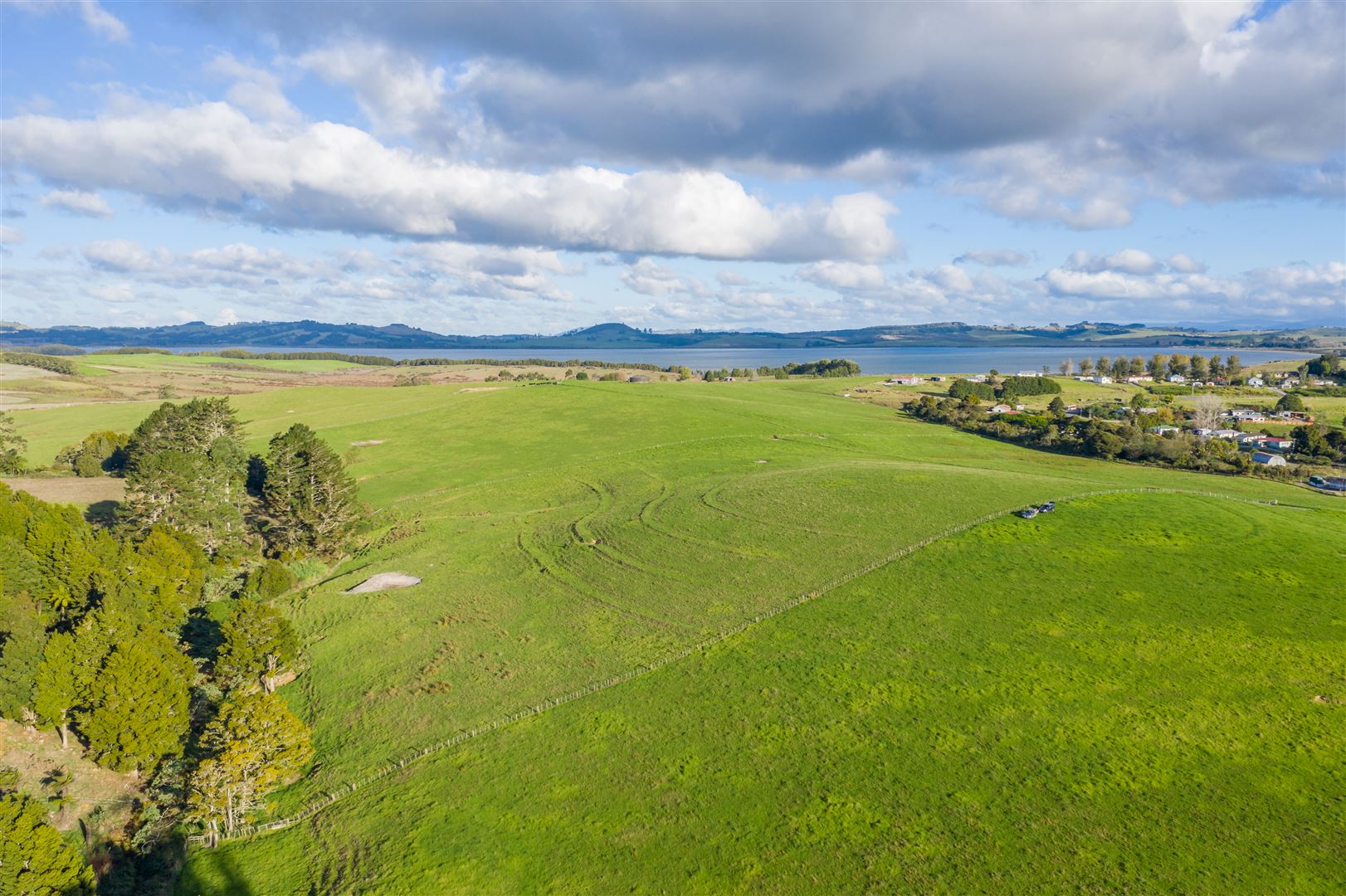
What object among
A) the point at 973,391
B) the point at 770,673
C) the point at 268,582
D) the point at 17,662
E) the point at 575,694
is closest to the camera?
the point at 17,662

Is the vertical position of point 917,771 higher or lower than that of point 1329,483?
lower

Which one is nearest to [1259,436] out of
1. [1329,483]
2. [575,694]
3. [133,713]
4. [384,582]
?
[1329,483]

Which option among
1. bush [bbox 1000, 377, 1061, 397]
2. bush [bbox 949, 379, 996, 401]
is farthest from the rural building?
bush [bbox 1000, 377, 1061, 397]

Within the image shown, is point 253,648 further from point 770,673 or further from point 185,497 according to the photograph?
point 770,673

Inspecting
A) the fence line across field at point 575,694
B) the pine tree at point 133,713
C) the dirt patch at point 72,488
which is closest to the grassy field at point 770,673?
the fence line across field at point 575,694

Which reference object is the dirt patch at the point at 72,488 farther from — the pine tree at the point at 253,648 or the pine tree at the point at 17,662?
the pine tree at the point at 253,648

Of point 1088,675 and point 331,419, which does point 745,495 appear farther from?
point 331,419

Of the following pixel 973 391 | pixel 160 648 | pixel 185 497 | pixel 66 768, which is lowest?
pixel 66 768

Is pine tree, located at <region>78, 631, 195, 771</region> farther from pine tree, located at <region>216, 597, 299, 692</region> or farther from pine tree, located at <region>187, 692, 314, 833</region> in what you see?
pine tree, located at <region>216, 597, 299, 692</region>
